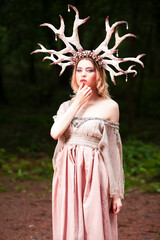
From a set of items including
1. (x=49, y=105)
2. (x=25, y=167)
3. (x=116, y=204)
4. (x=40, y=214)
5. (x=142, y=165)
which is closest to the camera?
(x=116, y=204)

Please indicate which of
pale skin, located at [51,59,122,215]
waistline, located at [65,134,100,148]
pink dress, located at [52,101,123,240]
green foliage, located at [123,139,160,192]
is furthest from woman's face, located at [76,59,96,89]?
green foliage, located at [123,139,160,192]

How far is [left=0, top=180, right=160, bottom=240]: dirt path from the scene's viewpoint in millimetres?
5462

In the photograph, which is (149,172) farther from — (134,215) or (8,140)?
(8,140)

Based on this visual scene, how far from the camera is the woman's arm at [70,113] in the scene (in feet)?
10.8

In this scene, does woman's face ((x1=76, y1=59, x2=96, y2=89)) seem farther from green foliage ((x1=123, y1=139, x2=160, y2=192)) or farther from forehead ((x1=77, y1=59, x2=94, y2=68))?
green foliage ((x1=123, y1=139, x2=160, y2=192))

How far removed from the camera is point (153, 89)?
21578 millimetres

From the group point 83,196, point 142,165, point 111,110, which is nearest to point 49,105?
point 142,165


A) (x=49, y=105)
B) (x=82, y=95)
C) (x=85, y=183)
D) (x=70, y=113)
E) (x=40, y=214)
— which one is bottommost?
(x=40, y=214)

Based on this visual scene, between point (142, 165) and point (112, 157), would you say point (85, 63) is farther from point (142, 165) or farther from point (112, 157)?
point (142, 165)

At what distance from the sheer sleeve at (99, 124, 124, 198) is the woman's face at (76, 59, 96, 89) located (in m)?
0.42

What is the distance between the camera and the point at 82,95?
336 centimetres

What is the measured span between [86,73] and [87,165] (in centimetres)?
81

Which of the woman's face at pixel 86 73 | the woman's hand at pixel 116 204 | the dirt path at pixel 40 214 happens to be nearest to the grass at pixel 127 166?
the dirt path at pixel 40 214

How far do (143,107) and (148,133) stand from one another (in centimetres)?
520
